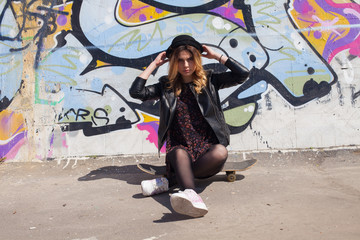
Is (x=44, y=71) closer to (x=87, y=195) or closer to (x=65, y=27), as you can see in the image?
(x=65, y=27)

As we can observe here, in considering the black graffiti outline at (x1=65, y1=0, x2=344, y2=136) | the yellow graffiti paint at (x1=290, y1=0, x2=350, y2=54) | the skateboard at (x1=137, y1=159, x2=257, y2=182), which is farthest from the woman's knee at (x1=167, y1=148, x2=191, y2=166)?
the yellow graffiti paint at (x1=290, y1=0, x2=350, y2=54)

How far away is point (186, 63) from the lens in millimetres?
2822

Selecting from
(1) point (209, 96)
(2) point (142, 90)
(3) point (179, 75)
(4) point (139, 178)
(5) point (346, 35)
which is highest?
(5) point (346, 35)

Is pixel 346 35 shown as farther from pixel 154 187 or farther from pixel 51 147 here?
pixel 51 147

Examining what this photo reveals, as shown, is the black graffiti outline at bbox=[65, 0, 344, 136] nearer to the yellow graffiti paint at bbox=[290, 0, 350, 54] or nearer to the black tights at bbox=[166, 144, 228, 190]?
the yellow graffiti paint at bbox=[290, 0, 350, 54]

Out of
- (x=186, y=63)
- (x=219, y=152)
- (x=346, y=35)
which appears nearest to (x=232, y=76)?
(x=186, y=63)

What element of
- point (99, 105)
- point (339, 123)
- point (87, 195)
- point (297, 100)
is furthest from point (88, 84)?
point (339, 123)

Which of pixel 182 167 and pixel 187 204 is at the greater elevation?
pixel 182 167

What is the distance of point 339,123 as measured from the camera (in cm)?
434

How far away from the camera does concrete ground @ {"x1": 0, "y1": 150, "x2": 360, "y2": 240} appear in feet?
6.81

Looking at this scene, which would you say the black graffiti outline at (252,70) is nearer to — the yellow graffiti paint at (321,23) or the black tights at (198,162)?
the yellow graffiti paint at (321,23)

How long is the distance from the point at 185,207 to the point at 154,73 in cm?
256

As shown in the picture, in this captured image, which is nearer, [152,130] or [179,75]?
[179,75]

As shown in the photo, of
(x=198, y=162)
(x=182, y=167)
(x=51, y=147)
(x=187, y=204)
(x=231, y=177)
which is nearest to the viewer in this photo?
(x=187, y=204)
